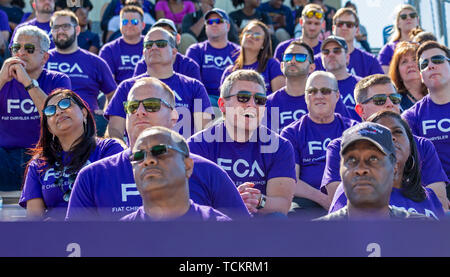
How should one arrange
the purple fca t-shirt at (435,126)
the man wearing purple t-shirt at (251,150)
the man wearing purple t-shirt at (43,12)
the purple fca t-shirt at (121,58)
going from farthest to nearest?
the man wearing purple t-shirt at (43,12) → the purple fca t-shirt at (121,58) → the purple fca t-shirt at (435,126) → the man wearing purple t-shirt at (251,150)

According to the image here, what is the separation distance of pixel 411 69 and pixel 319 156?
4.72 feet

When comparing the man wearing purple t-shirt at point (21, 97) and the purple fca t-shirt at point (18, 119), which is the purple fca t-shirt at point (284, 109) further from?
the purple fca t-shirt at point (18, 119)

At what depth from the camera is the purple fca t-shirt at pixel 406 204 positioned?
10.0 feet

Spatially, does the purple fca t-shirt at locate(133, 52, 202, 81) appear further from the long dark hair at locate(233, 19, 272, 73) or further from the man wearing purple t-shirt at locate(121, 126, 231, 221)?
A: the man wearing purple t-shirt at locate(121, 126, 231, 221)

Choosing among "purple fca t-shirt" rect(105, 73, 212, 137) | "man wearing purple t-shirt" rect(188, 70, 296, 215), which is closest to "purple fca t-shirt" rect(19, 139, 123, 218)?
"man wearing purple t-shirt" rect(188, 70, 296, 215)

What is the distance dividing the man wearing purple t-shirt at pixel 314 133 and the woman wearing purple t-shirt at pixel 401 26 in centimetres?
242

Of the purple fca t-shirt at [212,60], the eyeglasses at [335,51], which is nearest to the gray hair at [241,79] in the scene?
the eyeglasses at [335,51]

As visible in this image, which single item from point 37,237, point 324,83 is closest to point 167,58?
point 324,83

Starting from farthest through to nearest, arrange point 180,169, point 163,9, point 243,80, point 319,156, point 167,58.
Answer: point 163,9
point 167,58
point 319,156
point 243,80
point 180,169

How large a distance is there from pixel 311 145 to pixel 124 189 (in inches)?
76.6

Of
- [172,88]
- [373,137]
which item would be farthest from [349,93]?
[373,137]

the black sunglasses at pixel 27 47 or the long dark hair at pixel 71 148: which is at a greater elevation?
the black sunglasses at pixel 27 47

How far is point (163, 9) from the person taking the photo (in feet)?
28.0

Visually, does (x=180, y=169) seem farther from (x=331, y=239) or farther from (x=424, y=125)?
(x=424, y=125)
